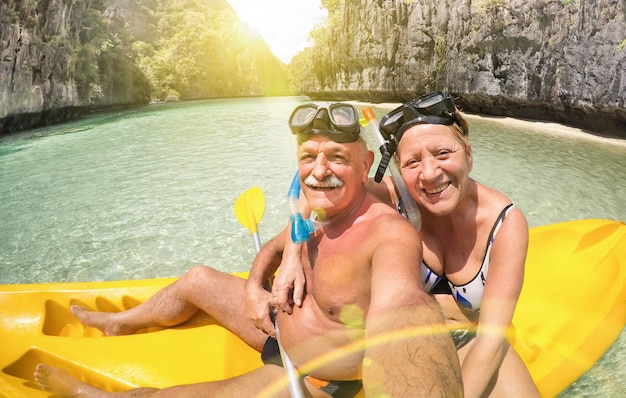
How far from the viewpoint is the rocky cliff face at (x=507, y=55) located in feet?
43.4

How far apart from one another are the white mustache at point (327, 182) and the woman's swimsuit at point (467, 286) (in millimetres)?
634

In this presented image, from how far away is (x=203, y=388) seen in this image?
1732mm

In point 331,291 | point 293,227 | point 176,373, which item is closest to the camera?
point 331,291

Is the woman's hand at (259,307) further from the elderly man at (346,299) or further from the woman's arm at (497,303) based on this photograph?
the woman's arm at (497,303)

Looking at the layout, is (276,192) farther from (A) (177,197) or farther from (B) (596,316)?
(B) (596,316)

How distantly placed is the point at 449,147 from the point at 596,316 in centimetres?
180

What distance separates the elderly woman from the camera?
1609mm

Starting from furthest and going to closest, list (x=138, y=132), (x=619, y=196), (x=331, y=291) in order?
(x=138, y=132) < (x=619, y=196) < (x=331, y=291)

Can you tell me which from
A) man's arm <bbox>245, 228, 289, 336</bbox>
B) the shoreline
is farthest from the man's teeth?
the shoreline

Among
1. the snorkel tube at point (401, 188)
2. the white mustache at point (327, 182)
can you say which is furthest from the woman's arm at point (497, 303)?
the white mustache at point (327, 182)

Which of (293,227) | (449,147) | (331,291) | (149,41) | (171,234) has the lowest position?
(171,234)

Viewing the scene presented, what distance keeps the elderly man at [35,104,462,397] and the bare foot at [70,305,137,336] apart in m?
0.47

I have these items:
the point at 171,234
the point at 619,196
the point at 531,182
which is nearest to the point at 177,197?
the point at 171,234

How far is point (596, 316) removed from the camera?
7.94ft
